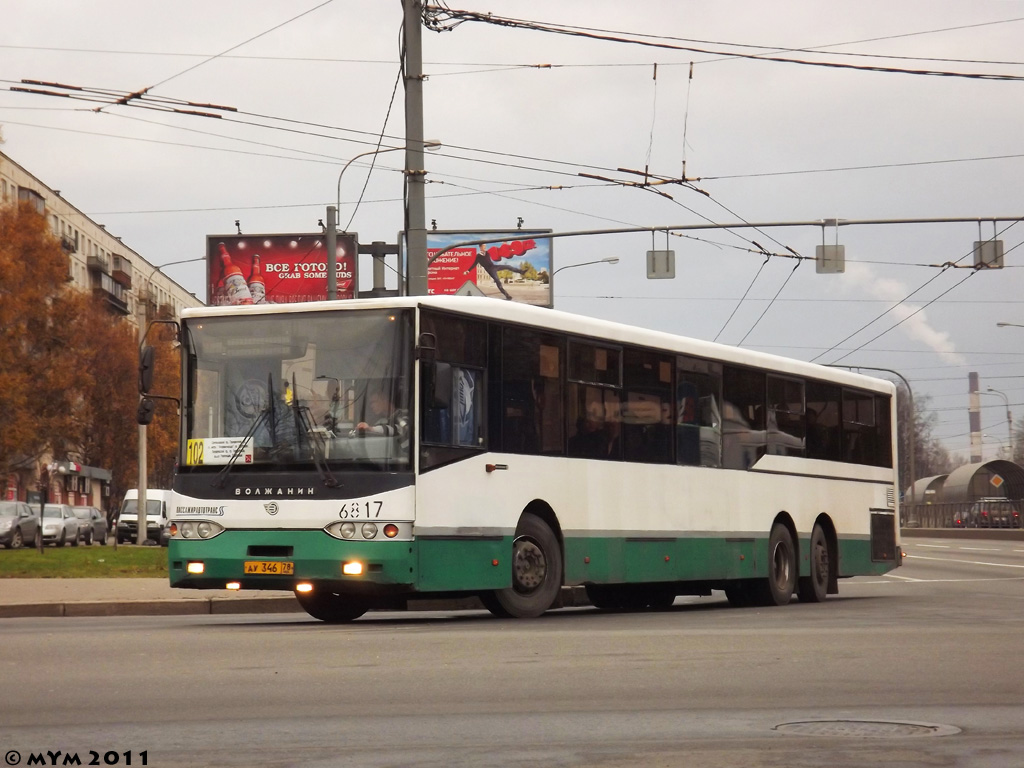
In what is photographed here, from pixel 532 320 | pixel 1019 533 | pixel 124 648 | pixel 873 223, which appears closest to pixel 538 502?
pixel 532 320

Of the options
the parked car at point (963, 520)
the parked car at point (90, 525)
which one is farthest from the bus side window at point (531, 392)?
the parked car at point (963, 520)

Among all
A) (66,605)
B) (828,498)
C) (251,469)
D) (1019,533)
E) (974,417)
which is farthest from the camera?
(974,417)

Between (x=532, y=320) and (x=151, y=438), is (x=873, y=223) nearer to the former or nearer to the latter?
(x=532, y=320)

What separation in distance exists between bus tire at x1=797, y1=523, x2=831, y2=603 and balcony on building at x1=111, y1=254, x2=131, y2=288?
9493 cm

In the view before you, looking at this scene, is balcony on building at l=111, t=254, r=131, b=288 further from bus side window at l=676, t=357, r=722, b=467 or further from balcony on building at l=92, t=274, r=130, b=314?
bus side window at l=676, t=357, r=722, b=467

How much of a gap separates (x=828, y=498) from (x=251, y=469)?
30.4 ft

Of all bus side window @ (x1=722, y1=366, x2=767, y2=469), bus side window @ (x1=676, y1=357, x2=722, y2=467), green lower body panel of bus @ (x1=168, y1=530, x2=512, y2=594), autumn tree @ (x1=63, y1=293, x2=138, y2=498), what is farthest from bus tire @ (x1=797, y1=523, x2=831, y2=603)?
autumn tree @ (x1=63, y1=293, x2=138, y2=498)

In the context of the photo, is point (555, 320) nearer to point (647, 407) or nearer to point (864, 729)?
point (647, 407)

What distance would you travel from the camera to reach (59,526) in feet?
176

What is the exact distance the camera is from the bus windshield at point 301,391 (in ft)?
47.8

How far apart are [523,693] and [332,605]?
8029 mm

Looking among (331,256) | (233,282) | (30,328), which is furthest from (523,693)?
(233,282)

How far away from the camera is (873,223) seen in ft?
91.7

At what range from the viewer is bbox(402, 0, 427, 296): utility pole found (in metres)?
21.6
